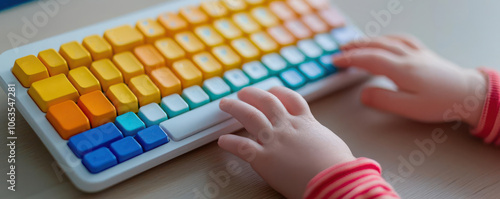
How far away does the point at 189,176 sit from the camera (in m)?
0.56

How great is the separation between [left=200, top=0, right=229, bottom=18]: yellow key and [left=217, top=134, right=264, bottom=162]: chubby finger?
21 cm

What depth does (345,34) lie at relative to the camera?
759mm

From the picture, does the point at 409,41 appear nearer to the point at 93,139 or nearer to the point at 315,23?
the point at 315,23

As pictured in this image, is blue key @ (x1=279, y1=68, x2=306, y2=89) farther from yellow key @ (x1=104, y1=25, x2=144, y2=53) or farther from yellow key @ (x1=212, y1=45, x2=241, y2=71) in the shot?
yellow key @ (x1=104, y1=25, x2=144, y2=53)

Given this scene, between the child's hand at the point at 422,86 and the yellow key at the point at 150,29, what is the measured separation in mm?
234

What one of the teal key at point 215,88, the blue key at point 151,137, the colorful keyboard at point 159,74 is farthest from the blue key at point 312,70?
the blue key at point 151,137

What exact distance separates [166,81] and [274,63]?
15 centimetres

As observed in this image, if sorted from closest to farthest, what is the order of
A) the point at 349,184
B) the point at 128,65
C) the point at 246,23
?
the point at 349,184, the point at 128,65, the point at 246,23

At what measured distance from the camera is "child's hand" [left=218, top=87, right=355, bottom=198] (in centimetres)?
54

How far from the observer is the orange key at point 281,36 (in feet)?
2.33

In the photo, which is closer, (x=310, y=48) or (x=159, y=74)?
(x=159, y=74)

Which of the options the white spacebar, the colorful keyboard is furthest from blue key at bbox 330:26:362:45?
the white spacebar

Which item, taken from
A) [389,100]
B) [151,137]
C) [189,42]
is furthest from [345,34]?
[151,137]

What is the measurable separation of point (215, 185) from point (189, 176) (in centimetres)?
3
